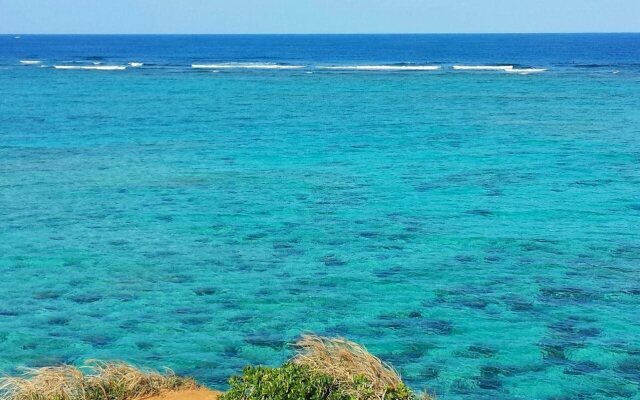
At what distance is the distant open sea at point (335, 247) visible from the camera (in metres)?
13.4

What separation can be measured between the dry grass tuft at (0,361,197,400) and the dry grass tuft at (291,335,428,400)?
2.32 m

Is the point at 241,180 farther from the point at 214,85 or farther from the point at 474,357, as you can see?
the point at 214,85

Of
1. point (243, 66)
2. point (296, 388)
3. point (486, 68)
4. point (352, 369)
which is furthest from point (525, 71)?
point (296, 388)

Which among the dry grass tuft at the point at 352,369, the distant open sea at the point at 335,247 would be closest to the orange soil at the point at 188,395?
the dry grass tuft at the point at 352,369

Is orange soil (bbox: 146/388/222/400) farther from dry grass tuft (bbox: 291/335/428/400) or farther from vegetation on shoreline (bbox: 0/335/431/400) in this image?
dry grass tuft (bbox: 291/335/428/400)

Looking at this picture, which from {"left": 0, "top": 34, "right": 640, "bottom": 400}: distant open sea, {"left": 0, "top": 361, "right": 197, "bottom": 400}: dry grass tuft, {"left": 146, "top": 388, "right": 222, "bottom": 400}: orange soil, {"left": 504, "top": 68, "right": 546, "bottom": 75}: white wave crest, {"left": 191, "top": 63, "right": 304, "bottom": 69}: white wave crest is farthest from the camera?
{"left": 191, "top": 63, "right": 304, "bottom": 69}: white wave crest

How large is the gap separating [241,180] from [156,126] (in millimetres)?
15326

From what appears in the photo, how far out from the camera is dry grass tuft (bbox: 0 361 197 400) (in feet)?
30.7

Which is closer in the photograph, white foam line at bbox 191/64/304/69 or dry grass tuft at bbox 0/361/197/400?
dry grass tuft at bbox 0/361/197/400

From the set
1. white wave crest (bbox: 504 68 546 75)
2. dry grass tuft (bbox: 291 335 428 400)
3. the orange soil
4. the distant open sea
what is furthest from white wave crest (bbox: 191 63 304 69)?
dry grass tuft (bbox: 291 335 428 400)

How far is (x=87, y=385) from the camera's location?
9609 millimetres

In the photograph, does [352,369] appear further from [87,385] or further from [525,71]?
[525,71]

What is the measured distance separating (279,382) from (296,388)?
0.62 feet

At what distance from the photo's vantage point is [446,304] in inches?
601
